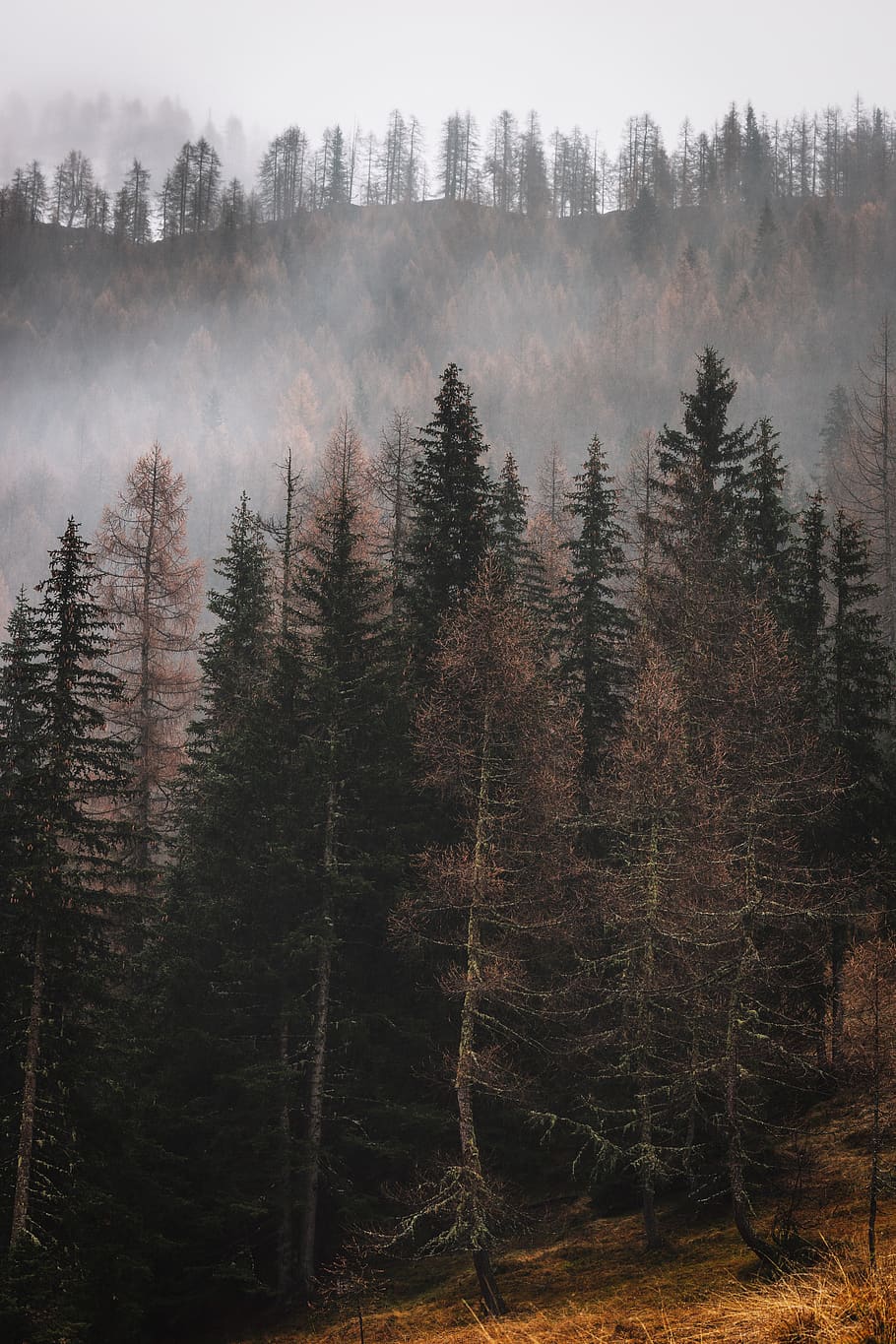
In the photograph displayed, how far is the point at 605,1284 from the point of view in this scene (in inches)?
716

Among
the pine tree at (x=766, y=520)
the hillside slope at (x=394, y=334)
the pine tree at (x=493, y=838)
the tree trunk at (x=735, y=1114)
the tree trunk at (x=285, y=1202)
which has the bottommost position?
the tree trunk at (x=285, y=1202)

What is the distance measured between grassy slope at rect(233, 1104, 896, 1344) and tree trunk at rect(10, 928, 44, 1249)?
7108 mm

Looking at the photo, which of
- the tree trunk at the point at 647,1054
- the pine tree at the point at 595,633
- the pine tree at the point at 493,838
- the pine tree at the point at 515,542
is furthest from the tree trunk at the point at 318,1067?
the pine tree at the point at 515,542

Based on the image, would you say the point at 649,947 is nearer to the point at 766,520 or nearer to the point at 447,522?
the point at 447,522

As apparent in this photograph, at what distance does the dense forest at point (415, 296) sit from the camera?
105250 millimetres

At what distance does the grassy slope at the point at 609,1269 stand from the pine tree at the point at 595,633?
11723 millimetres

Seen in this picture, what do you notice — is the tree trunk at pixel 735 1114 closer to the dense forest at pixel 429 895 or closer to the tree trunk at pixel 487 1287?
the dense forest at pixel 429 895

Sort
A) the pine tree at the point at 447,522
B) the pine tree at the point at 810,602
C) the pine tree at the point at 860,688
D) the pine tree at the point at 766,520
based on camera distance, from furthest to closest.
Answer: the pine tree at the point at 766,520
the pine tree at the point at 447,522
the pine tree at the point at 810,602
the pine tree at the point at 860,688

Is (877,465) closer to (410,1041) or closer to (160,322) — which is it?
(410,1041)

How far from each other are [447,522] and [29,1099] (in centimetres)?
2020

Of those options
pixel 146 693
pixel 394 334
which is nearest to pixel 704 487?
pixel 146 693

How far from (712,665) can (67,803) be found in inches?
665

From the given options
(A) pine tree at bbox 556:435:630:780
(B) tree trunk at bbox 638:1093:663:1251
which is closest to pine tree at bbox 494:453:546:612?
(A) pine tree at bbox 556:435:630:780

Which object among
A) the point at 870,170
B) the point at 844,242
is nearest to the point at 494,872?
the point at 844,242
